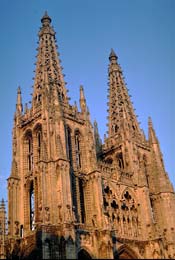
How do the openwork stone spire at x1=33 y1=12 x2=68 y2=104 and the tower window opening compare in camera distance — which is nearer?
the tower window opening

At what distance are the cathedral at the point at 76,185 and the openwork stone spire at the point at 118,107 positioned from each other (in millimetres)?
194

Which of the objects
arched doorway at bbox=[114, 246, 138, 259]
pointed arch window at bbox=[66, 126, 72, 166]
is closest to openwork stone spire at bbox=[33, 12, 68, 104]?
pointed arch window at bbox=[66, 126, 72, 166]

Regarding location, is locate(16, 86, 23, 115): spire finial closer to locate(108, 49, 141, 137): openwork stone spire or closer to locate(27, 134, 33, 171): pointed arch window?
locate(27, 134, 33, 171): pointed arch window

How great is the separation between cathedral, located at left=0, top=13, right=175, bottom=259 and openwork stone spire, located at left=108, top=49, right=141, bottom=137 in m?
0.19

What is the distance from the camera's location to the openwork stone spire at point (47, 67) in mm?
44375

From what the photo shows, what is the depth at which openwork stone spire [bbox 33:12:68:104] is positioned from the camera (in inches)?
1747

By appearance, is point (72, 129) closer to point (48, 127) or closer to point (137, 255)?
point (48, 127)

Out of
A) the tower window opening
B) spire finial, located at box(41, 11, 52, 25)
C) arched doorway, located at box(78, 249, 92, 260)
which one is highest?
spire finial, located at box(41, 11, 52, 25)

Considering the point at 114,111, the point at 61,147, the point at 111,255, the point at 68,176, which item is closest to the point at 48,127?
the point at 61,147

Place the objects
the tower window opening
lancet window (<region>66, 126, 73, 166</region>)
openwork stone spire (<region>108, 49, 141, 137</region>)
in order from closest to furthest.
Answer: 1. the tower window opening
2. lancet window (<region>66, 126, 73, 166</region>)
3. openwork stone spire (<region>108, 49, 141, 137</region>)

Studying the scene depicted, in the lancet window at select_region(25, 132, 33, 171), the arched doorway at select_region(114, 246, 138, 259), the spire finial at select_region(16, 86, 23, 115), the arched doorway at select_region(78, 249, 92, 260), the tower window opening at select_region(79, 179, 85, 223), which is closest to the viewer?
the arched doorway at select_region(78, 249, 92, 260)

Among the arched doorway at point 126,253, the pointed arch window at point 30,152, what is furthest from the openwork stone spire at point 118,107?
the arched doorway at point 126,253

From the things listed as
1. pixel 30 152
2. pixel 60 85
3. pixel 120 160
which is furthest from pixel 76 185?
pixel 60 85

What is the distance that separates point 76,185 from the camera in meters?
39.7
